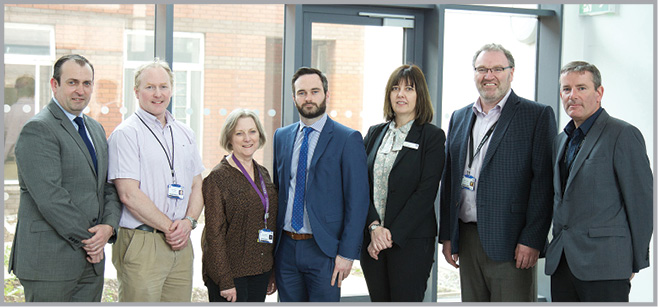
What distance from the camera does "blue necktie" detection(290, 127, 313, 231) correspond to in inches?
125

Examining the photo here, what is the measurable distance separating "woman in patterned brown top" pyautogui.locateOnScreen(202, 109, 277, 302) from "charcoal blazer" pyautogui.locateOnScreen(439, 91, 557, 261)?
3.82 ft

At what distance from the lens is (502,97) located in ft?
11.1

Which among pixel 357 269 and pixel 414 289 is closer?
pixel 414 289

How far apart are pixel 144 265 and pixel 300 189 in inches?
35.1

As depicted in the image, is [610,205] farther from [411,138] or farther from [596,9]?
[596,9]

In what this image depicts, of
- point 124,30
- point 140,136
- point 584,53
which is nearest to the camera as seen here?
point 140,136

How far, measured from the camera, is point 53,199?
287 centimetres

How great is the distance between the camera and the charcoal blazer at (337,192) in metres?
3.15

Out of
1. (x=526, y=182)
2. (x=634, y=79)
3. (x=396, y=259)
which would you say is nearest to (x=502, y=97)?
(x=526, y=182)

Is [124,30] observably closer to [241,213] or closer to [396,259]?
[241,213]

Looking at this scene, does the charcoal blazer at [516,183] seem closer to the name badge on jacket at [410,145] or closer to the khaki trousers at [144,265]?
the name badge on jacket at [410,145]

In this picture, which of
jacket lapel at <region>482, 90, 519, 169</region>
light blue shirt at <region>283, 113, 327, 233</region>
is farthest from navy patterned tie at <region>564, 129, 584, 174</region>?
light blue shirt at <region>283, 113, 327, 233</region>

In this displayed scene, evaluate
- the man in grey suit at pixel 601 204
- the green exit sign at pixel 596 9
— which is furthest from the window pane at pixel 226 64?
the green exit sign at pixel 596 9

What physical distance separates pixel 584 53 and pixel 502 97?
211 centimetres
